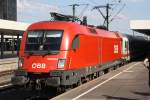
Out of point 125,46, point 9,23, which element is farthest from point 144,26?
point 9,23

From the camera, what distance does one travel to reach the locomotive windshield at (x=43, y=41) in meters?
17.4

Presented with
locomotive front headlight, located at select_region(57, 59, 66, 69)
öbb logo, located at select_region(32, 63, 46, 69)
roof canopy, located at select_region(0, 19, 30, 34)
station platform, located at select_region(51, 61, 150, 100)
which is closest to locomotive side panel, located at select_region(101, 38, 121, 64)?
station platform, located at select_region(51, 61, 150, 100)

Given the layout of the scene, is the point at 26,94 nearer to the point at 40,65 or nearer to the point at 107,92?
the point at 40,65

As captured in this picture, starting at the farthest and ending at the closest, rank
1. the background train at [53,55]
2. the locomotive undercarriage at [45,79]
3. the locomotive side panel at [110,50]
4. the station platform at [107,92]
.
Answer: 1. the locomotive side panel at [110,50]
2. the background train at [53,55]
3. the locomotive undercarriage at [45,79]
4. the station platform at [107,92]

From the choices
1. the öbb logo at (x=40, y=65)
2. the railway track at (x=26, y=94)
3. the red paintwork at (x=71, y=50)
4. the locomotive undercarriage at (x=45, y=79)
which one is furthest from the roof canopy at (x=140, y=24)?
the öbb logo at (x=40, y=65)

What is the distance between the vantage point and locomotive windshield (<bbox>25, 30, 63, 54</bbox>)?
17.4m

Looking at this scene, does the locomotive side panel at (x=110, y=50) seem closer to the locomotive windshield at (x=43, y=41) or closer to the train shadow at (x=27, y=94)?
the train shadow at (x=27, y=94)

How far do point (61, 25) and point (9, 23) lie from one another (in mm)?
26121

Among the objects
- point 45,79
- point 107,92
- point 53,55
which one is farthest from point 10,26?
point 107,92

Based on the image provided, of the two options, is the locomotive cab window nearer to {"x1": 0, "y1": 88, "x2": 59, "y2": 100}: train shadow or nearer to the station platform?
the station platform

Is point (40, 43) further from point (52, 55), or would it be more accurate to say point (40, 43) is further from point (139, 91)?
point (139, 91)

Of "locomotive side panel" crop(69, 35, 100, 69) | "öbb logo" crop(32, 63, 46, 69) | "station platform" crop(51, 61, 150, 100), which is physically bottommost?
"station platform" crop(51, 61, 150, 100)

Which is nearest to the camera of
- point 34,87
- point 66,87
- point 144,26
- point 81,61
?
point 34,87

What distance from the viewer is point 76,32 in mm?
18500
